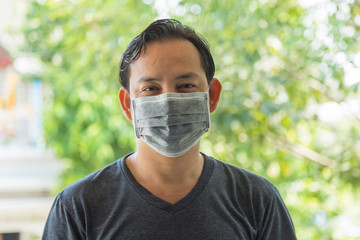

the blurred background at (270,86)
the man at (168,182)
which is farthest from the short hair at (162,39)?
the blurred background at (270,86)

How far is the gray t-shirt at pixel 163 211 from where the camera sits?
0.94m

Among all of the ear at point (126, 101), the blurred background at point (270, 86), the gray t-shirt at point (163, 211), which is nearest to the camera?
the gray t-shirt at point (163, 211)

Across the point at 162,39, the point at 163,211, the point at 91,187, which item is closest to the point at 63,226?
the point at 91,187

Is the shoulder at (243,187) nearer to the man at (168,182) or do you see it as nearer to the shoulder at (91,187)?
the man at (168,182)

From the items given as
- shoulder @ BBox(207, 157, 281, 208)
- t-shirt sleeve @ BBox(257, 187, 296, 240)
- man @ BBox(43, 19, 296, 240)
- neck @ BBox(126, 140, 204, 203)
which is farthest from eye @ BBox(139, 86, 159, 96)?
t-shirt sleeve @ BBox(257, 187, 296, 240)

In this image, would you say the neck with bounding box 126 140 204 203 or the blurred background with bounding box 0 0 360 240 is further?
the blurred background with bounding box 0 0 360 240

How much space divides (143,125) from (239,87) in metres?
1.20

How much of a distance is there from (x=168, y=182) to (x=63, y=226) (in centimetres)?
23

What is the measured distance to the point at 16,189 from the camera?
4.11m

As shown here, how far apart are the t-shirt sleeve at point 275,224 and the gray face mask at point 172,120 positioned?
0.73 feet

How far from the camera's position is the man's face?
38.1 inches

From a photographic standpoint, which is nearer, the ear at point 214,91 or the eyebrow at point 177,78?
the eyebrow at point 177,78

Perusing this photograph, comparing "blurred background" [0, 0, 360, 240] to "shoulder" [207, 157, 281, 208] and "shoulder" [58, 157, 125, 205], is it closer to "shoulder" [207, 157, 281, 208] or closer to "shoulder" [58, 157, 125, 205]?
"shoulder" [207, 157, 281, 208]

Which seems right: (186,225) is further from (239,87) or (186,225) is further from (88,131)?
(88,131)
